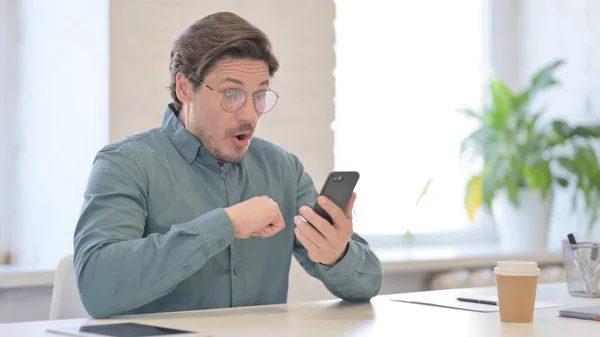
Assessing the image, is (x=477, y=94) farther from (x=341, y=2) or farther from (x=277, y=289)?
(x=277, y=289)

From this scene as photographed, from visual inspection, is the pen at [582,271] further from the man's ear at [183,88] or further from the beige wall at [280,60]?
the beige wall at [280,60]

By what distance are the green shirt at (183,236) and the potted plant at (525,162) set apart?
1.52m

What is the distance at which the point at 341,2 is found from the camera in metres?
3.81

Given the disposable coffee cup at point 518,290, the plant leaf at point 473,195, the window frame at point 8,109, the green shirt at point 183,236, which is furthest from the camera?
the plant leaf at point 473,195

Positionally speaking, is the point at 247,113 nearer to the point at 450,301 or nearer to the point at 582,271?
the point at 450,301

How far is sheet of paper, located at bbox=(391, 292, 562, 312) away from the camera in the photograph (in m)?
1.89

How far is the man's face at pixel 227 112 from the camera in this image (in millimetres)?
2059

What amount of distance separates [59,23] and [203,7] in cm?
49

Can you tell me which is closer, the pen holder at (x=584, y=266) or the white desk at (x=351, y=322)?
the white desk at (x=351, y=322)

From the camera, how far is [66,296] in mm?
2031

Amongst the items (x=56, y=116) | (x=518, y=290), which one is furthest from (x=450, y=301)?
(x=56, y=116)

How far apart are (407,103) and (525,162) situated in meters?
0.66

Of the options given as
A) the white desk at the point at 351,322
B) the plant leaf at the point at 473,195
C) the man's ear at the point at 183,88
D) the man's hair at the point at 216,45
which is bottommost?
the white desk at the point at 351,322

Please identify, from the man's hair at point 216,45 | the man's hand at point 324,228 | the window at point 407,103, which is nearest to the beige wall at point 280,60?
the window at point 407,103
